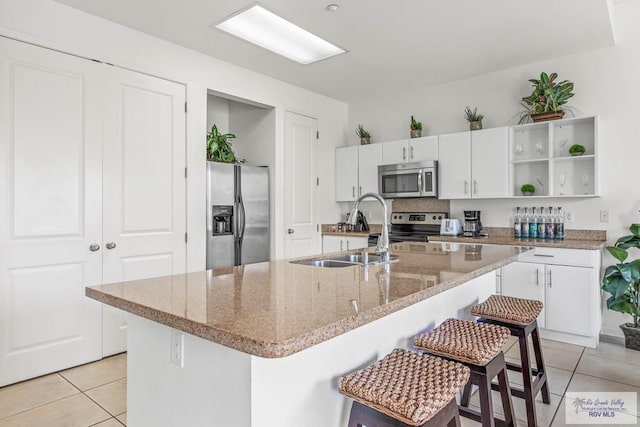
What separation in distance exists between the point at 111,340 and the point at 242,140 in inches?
101

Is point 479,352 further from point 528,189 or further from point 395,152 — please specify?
point 395,152

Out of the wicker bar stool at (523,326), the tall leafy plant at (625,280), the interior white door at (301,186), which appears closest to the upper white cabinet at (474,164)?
the tall leafy plant at (625,280)

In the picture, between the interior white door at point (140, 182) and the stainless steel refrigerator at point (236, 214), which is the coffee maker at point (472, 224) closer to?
the stainless steel refrigerator at point (236, 214)

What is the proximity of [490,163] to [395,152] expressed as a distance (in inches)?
42.5

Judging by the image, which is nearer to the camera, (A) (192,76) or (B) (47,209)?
(B) (47,209)

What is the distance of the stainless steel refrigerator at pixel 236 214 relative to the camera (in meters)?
3.75

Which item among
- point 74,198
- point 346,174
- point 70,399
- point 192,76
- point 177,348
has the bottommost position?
point 70,399

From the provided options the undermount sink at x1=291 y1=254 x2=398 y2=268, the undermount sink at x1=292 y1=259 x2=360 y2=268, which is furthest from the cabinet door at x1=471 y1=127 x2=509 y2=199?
the undermount sink at x1=292 y1=259 x2=360 y2=268

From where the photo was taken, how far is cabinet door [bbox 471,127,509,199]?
388cm

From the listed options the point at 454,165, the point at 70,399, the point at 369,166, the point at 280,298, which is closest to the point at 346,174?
the point at 369,166

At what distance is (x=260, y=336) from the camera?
0.88 metres

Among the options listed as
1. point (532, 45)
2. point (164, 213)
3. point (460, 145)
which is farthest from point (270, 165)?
point (532, 45)

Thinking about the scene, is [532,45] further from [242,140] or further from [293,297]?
[293,297]

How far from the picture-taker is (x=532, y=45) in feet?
11.5
